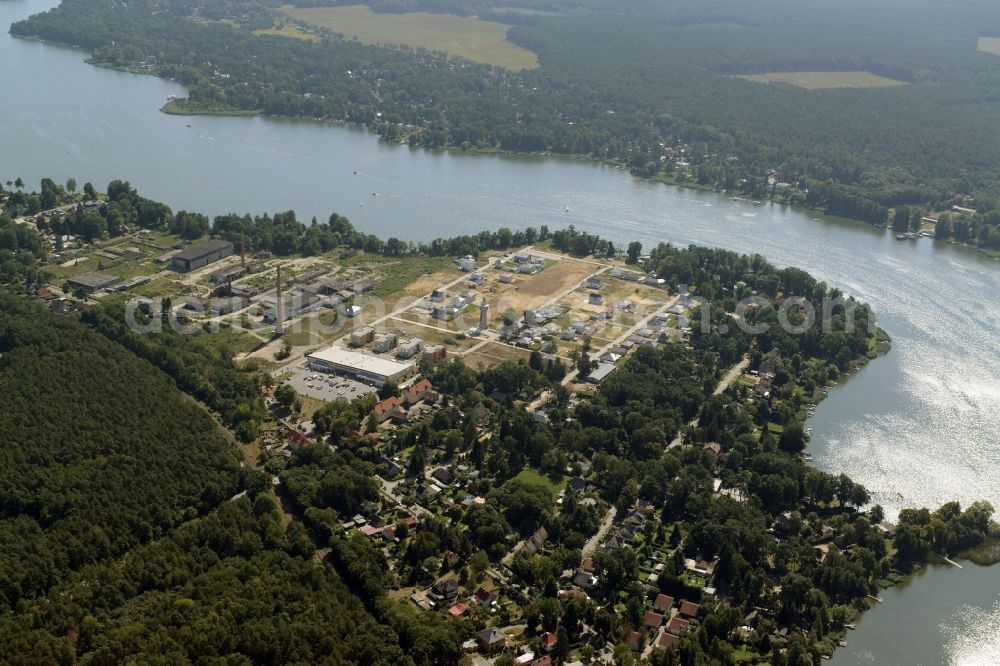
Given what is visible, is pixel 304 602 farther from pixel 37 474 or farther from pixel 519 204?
pixel 519 204

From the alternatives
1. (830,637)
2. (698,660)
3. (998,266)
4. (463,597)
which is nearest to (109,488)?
(463,597)

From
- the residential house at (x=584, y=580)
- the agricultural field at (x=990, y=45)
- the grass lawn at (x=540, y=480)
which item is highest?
the agricultural field at (x=990, y=45)

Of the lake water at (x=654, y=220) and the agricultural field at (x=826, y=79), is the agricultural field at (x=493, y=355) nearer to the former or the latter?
the lake water at (x=654, y=220)

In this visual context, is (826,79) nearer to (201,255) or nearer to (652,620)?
(201,255)

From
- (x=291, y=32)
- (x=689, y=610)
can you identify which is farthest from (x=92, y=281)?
(x=291, y=32)

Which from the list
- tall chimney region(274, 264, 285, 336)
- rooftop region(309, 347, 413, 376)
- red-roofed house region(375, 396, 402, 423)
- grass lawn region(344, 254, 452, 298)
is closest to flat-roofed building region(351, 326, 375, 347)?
rooftop region(309, 347, 413, 376)

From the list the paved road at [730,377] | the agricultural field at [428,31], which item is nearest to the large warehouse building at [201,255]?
the paved road at [730,377]

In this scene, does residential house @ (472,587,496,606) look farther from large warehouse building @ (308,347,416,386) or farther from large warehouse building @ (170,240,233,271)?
large warehouse building @ (170,240,233,271)
